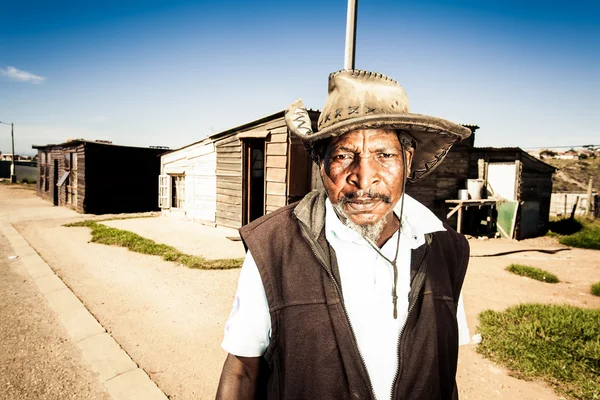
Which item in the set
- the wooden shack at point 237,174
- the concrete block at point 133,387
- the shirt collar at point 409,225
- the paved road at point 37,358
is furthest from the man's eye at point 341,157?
the wooden shack at point 237,174

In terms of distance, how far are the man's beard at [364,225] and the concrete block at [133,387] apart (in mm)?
2843

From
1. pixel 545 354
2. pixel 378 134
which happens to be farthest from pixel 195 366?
pixel 545 354

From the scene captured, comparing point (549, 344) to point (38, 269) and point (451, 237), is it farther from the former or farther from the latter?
point (38, 269)

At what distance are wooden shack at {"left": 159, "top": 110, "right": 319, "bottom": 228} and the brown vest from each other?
7823mm

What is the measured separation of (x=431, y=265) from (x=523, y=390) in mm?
2907

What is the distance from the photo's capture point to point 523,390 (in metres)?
3.31

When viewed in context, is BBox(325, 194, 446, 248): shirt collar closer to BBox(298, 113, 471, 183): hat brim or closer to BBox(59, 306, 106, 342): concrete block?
BBox(298, 113, 471, 183): hat brim

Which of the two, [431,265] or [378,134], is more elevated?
[378,134]

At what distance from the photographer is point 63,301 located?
17.5 ft

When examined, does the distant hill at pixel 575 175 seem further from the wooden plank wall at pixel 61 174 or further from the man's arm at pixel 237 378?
the wooden plank wall at pixel 61 174

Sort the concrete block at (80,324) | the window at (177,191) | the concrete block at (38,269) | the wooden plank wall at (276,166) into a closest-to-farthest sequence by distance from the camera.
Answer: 1. the concrete block at (80,324)
2. the concrete block at (38,269)
3. the wooden plank wall at (276,166)
4. the window at (177,191)

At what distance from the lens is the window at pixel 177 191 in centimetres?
1486

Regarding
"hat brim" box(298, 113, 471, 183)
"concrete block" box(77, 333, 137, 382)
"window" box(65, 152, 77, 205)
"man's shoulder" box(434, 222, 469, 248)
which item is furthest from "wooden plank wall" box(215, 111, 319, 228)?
"window" box(65, 152, 77, 205)

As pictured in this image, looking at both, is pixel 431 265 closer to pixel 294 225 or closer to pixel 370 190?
pixel 370 190
